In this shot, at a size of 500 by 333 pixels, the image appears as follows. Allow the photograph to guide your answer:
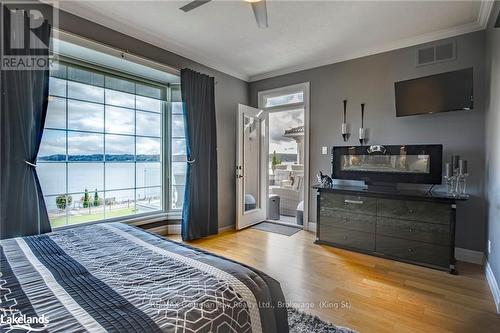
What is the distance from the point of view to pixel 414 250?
2.88 meters

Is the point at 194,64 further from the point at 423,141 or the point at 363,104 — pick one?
the point at 423,141

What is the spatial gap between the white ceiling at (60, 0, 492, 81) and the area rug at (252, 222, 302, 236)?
2.77 meters

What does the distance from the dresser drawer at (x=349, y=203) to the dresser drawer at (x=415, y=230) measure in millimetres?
173

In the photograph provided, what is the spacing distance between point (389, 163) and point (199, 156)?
263 centimetres

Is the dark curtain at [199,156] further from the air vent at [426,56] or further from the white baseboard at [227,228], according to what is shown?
the air vent at [426,56]

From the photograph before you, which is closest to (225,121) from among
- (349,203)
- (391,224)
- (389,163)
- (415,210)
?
(349,203)

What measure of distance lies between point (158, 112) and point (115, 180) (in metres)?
1.20

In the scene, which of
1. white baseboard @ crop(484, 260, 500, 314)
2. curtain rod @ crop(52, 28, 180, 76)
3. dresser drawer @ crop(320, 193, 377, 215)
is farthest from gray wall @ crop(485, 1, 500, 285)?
curtain rod @ crop(52, 28, 180, 76)

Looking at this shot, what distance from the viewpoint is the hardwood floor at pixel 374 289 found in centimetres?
186

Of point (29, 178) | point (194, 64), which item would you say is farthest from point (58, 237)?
point (194, 64)

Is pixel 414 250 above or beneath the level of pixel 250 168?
beneath

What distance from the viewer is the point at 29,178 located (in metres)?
2.29

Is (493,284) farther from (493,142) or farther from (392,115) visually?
(392,115)

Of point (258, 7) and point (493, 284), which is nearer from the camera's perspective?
point (258, 7)
